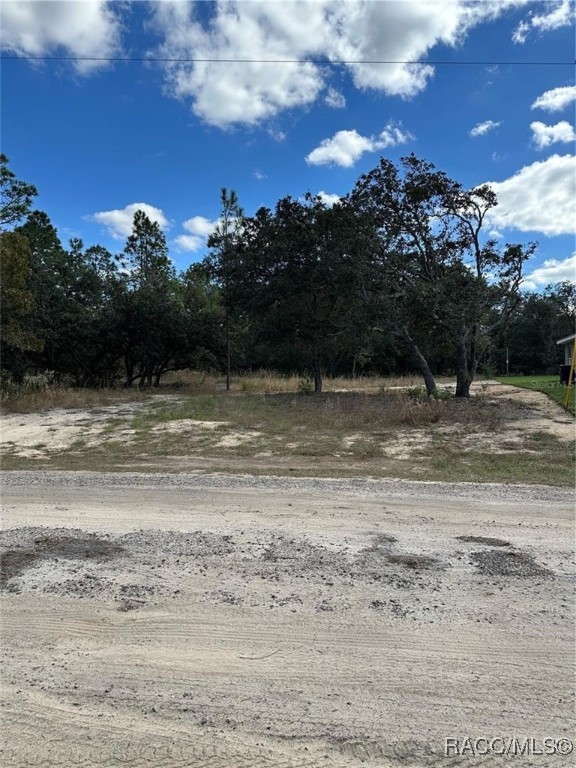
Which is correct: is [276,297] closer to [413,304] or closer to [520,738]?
[413,304]

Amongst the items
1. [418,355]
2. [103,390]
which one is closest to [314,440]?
[418,355]

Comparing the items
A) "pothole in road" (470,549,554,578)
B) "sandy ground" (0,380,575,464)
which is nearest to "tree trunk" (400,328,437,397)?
"sandy ground" (0,380,575,464)

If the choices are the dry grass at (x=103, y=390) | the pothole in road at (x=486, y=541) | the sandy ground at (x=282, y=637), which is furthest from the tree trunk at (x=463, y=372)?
the pothole in road at (x=486, y=541)

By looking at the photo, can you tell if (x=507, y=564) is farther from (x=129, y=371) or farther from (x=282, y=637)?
(x=129, y=371)

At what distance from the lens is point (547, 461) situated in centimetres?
804

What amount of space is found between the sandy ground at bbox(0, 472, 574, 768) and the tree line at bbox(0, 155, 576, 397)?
14.1 m

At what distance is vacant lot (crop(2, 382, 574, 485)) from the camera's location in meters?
7.75

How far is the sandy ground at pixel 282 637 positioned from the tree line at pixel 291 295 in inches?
553

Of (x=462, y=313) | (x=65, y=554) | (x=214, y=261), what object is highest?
(x=214, y=261)

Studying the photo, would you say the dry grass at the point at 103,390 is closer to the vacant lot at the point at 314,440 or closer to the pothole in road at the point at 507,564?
the vacant lot at the point at 314,440

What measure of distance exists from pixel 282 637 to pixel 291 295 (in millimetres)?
18791

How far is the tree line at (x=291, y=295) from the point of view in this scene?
1802 cm

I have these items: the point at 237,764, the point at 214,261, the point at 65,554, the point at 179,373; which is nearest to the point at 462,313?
the point at 214,261

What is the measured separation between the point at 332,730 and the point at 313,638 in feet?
2.16
